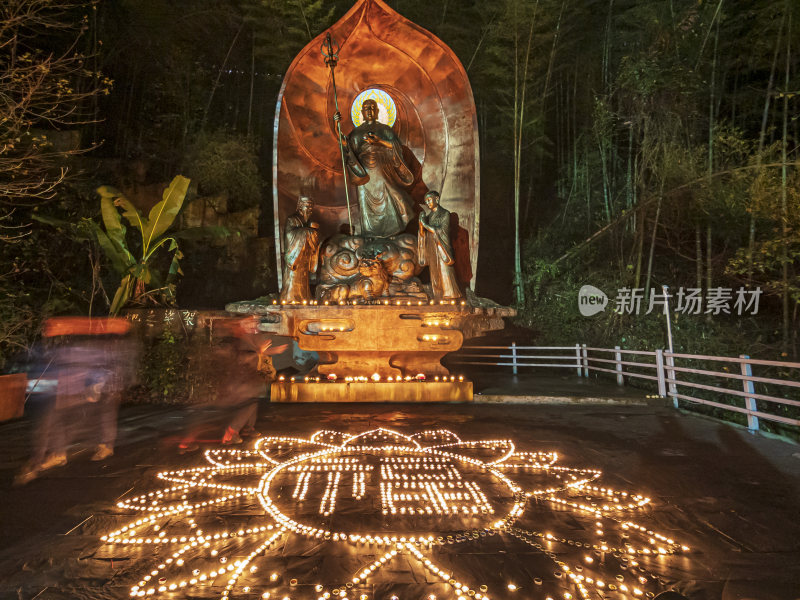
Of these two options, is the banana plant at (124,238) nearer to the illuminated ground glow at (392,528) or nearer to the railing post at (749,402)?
the illuminated ground glow at (392,528)

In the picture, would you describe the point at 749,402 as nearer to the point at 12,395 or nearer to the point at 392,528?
the point at 392,528

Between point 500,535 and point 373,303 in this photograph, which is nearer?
point 500,535

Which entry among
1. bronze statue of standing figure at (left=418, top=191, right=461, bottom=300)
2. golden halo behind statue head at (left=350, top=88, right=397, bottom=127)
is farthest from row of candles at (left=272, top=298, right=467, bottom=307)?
golden halo behind statue head at (left=350, top=88, right=397, bottom=127)

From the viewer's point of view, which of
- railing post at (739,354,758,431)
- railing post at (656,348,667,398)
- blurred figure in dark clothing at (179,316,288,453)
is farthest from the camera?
railing post at (656,348,667,398)

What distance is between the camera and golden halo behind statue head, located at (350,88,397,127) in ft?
27.9

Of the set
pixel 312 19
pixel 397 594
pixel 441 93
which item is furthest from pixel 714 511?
pixel 312 19

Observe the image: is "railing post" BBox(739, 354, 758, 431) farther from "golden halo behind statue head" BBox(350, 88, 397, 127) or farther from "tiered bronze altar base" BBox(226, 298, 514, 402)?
"golden halo behind statue head" BBox(350, 88, 397, 127)

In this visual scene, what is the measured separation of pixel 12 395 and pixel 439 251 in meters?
5.98

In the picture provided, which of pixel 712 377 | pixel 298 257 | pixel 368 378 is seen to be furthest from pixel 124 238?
pixel 712 377

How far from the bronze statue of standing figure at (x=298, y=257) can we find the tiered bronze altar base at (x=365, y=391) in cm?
136

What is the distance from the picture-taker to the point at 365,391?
6727 millimetres

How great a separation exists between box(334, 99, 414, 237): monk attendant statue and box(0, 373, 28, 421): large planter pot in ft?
17.2

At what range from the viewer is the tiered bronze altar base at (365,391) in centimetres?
671

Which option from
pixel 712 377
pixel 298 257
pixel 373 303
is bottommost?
pixel 712 377
